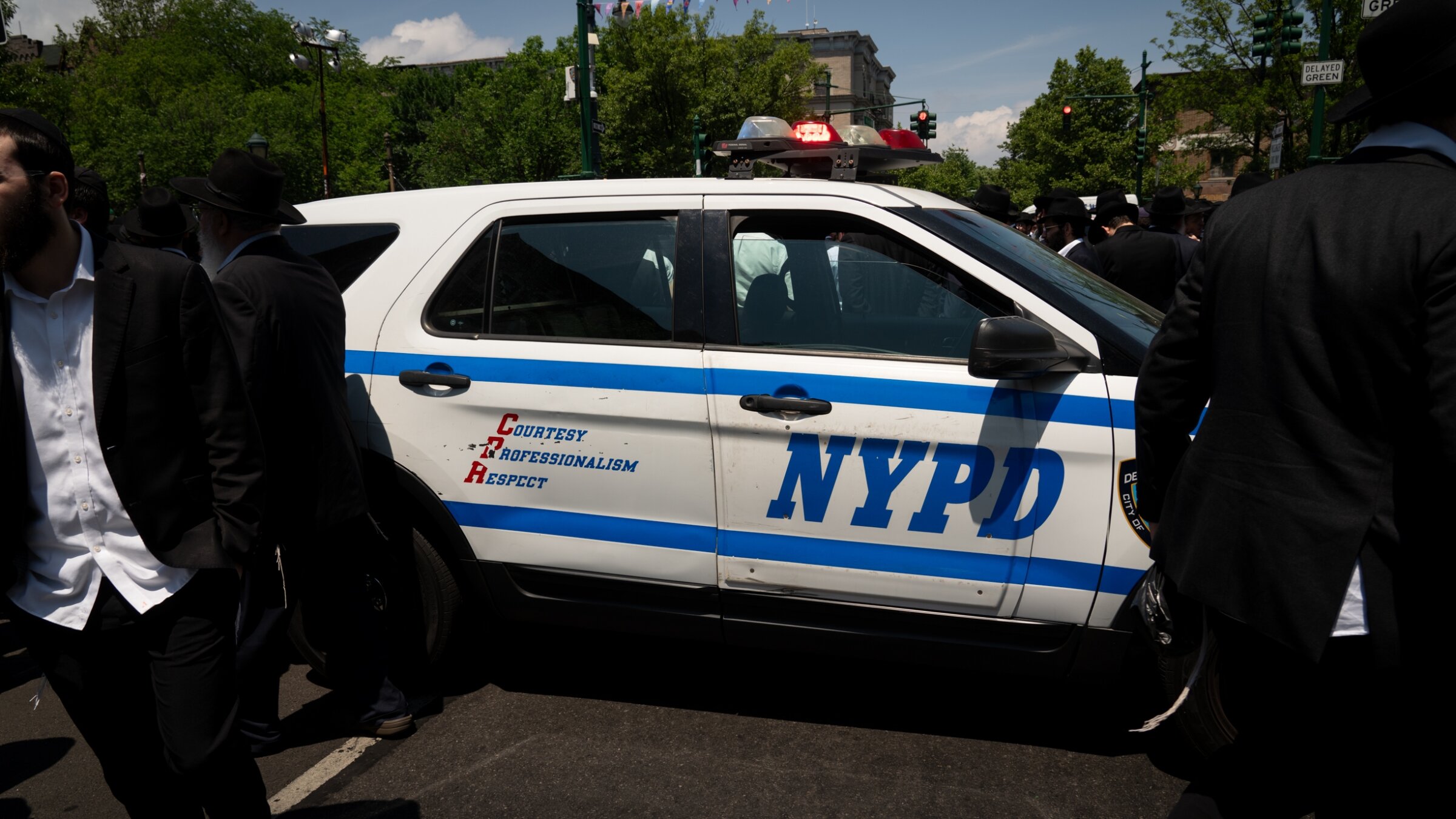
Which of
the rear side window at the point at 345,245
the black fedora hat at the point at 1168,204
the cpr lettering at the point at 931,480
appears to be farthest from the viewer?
the black fedora hat at the point at 1168,204

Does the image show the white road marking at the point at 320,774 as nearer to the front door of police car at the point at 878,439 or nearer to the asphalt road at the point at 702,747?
the asphalt road at the point at 702,747

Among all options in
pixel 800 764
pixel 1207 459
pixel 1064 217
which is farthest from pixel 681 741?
pixel 1064 217

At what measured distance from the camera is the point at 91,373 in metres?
2.19

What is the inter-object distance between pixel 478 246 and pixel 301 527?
114 cm

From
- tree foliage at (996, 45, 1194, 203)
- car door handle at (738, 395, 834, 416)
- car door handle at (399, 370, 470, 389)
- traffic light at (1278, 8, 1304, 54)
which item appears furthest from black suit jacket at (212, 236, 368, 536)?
tree foliage at (996, 45, 1194, 203)

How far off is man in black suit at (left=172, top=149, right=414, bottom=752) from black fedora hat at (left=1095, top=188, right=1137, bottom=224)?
22.0ft

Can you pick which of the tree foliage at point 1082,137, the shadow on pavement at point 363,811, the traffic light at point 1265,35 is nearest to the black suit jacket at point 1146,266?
the shadow on pavement at point 363,811

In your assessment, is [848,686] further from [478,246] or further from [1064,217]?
[1064,217]

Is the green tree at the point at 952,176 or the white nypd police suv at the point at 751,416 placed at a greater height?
the green tree at the point at 952,176

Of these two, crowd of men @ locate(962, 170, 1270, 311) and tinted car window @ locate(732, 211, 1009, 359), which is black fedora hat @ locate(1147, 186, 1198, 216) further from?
tinted car window @ locate(732, 211, 1009, 359)

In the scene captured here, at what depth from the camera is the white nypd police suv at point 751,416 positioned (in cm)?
300

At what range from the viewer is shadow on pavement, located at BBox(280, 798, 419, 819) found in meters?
3.03

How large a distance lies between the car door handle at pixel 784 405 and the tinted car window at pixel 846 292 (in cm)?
21

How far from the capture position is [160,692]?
7.32ft
